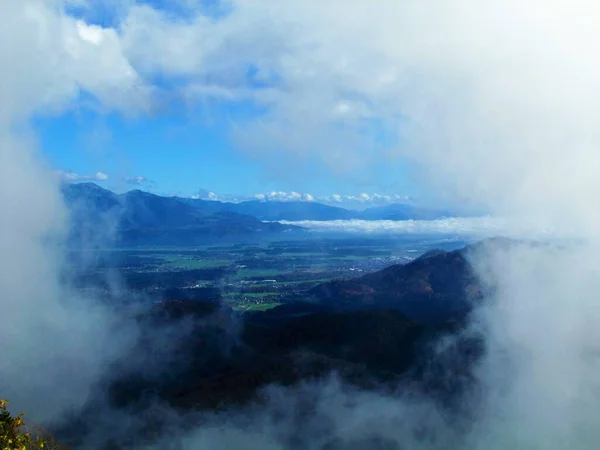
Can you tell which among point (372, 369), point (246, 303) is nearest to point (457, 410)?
point (372, 369)

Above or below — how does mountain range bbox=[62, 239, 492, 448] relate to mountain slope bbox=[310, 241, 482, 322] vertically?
below

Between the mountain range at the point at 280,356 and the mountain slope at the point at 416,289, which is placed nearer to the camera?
the mountain range at the point at 280,356

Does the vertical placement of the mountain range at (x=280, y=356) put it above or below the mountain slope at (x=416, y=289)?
below

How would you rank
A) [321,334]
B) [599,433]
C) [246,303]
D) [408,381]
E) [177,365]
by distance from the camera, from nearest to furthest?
1. [599,433]
2. [408,381]
3. [177,365]
4. [321,334]
5. [246,303]

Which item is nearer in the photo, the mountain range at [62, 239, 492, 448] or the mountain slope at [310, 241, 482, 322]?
the mountain range at [62, 239, 492, 448]

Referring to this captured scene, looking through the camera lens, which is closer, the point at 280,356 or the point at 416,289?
the point at 280,356

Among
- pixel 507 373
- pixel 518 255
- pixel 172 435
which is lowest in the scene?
pixel 172 435

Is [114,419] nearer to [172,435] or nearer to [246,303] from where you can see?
[172,435]

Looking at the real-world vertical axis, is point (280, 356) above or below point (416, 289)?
below

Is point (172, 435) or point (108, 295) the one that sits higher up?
point (108, 295)

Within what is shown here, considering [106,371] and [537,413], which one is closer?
[537,413]

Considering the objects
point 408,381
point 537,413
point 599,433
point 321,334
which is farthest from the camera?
point 321,334
